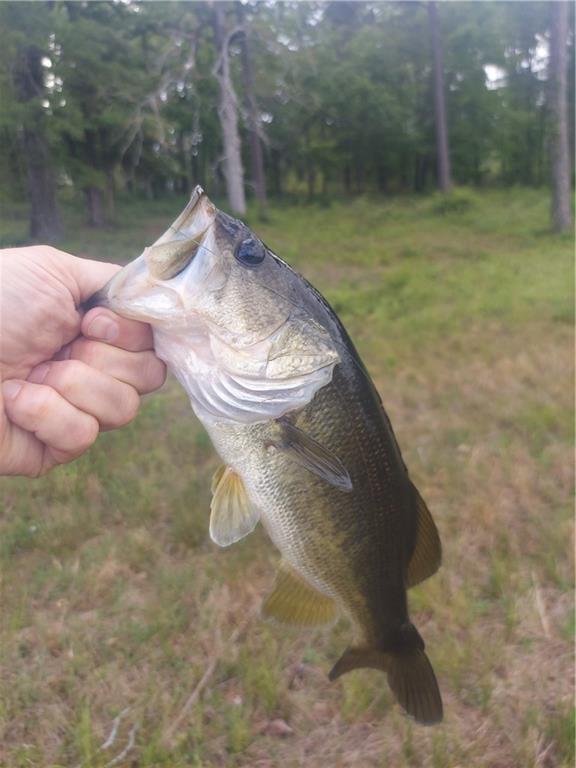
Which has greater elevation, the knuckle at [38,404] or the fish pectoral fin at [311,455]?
the knuckle at [38,404]

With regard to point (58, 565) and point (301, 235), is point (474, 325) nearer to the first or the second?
point (58, 565)

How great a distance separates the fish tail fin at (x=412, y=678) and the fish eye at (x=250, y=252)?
1.13 meters

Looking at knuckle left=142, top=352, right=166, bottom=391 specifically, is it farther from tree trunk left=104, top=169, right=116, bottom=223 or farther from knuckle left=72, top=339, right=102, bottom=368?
tree trunk left=104, top=169, right=116, bottom=223

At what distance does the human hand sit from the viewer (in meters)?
1.59

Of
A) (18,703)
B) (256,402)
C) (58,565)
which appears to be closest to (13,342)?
(256,402)

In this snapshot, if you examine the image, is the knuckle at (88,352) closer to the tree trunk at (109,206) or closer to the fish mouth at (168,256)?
the fish mouth at (168,256)

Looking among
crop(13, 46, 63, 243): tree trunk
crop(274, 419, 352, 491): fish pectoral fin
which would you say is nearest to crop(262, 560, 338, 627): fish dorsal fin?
crop(274, 419, 352, 491): fish pectoral fin

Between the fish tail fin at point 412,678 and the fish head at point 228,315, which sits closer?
the fish head at point 228,315

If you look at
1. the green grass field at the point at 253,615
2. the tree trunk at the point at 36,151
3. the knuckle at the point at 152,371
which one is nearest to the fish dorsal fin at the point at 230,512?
the knuckle at the point at 152,371

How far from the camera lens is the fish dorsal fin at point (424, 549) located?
71.3 inches

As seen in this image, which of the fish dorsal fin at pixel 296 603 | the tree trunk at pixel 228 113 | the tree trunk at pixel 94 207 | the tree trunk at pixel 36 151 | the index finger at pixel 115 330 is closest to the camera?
the index finger at pixel 115 330

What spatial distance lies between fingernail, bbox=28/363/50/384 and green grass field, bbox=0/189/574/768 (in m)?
1.38

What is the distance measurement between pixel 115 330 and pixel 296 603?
0.91 m

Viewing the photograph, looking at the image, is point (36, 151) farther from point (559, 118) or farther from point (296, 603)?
point (559, 118)
